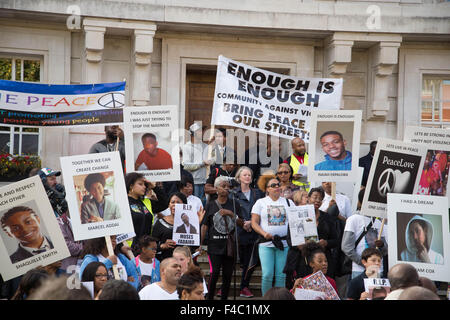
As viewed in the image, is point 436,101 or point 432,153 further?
point 436,101

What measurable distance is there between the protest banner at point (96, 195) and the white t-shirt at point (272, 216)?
6.96 feet

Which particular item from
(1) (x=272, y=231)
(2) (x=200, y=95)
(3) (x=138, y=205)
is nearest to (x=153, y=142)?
(3) (x=138, y=205)

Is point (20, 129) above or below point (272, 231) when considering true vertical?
above

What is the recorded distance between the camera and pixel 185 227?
7.79 m

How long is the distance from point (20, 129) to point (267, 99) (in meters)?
4.31

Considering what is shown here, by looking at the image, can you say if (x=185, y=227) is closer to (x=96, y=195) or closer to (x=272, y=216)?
(x=272, y=216)

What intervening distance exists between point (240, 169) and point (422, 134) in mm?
2411

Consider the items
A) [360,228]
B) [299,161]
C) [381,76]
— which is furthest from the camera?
[381,76]

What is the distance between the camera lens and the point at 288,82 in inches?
407

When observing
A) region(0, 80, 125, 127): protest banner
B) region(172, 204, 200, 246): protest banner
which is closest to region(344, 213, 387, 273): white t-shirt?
region(172, 204, 200, 246): protest banner

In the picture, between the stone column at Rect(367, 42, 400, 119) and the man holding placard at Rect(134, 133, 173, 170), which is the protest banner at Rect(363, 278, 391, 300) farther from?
the stone column at Rect(367, 42, 400, 119)

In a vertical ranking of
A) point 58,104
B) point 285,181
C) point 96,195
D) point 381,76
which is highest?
point 381,76

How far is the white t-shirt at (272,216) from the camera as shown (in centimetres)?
802

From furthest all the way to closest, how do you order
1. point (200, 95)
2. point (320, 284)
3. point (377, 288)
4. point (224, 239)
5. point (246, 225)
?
point (200, 95)
point (246, 225)
point (224, 239)
point (320, 284)
point (377, 288)
